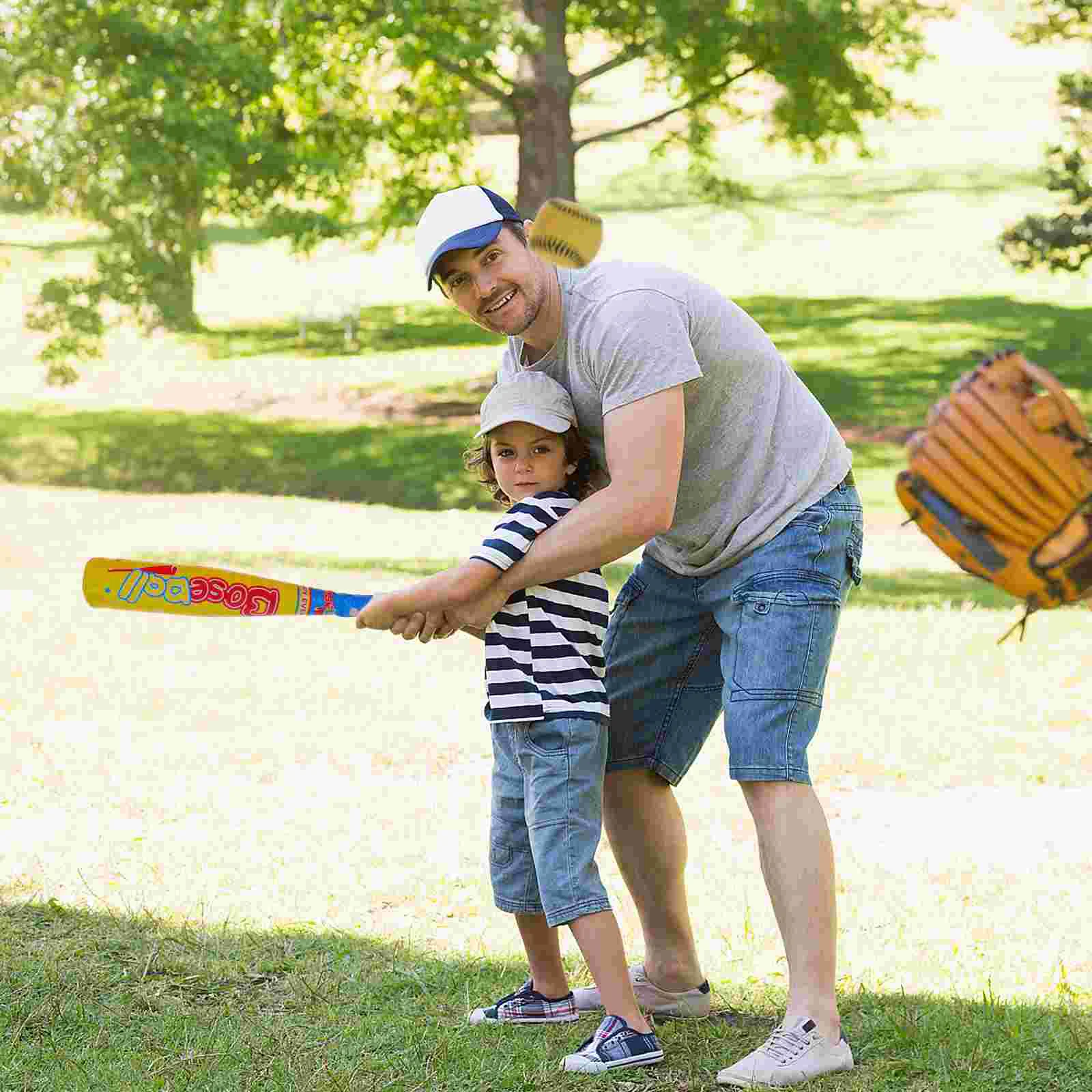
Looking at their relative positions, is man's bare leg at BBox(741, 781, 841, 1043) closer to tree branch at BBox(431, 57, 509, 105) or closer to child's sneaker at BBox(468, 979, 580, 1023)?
child's sneaker at BBox(468, 979, 580, 1023)

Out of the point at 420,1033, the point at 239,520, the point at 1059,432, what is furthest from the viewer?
the point at 239,520

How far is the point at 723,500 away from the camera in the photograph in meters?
3.31

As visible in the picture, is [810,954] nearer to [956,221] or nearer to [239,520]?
[239,520]

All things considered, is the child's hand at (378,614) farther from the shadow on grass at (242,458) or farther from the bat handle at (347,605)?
the shadow on grass at (242,458)

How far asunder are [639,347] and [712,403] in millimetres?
249

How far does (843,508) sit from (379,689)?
4.06 metres

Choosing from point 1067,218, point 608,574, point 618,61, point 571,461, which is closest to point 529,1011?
point 571,461

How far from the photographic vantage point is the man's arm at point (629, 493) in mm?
3115

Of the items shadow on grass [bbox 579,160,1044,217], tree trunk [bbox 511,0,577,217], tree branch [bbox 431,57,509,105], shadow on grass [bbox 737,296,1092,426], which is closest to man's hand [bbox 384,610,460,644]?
tree branch [bbox 431,57,509,105]

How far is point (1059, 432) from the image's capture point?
8.71 ft

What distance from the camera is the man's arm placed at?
3.12 metres

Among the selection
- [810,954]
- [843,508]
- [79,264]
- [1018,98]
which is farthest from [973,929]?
[1018,98]

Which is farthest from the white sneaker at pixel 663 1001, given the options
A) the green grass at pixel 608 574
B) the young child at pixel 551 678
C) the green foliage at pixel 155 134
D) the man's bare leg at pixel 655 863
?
the green foliage at pixel 155 134

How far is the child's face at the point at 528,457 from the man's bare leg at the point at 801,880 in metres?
0.73
